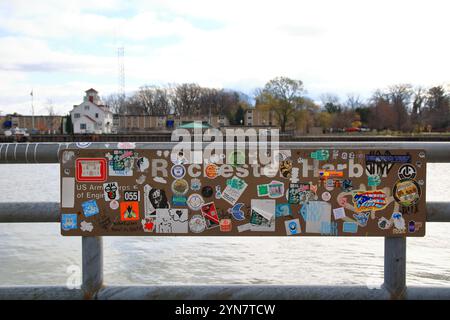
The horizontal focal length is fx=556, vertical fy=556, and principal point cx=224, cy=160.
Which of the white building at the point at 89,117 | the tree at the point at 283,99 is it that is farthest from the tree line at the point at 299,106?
the white building at the point at 89,117

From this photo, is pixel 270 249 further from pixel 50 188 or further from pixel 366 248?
pixel 50 188

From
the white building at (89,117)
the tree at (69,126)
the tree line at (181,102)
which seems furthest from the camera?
the tree line at (181,102)

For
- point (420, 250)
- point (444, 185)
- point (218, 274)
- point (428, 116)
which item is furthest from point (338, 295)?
point (428, 116)

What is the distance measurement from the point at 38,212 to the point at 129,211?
1.47ft

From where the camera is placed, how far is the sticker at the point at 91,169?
2717mm

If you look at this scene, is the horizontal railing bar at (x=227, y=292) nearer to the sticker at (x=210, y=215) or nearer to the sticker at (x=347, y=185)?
the sticker at (x=210, y=215)

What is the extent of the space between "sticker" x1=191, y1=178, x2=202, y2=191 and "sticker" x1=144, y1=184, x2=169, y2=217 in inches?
5.7

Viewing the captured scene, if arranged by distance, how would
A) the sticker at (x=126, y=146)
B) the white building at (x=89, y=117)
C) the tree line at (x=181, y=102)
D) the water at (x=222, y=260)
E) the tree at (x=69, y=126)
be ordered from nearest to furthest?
the sticker at (x=126, y=146)
the water at (x=222, y=260)
the tree at (x=69, y=126)
the white building at (x=89, y=117)
the tree line at (x=181, y=102)

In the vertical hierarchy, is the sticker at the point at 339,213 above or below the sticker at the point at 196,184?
below

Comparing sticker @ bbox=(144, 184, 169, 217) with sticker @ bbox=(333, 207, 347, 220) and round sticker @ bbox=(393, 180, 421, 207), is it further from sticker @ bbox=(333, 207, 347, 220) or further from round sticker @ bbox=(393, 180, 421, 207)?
round sticker @ bbox=(393, 180, 421, 207)

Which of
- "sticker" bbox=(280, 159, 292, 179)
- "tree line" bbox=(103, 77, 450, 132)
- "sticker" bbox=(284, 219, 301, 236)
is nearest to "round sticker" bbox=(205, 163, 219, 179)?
"sticker" bbox=(280, 159, 292, 179)

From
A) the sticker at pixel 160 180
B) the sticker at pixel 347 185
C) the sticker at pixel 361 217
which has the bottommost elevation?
the sticker at pixel 361 217

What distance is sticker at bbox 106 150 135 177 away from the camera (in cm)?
271

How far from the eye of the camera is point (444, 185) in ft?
63.8
